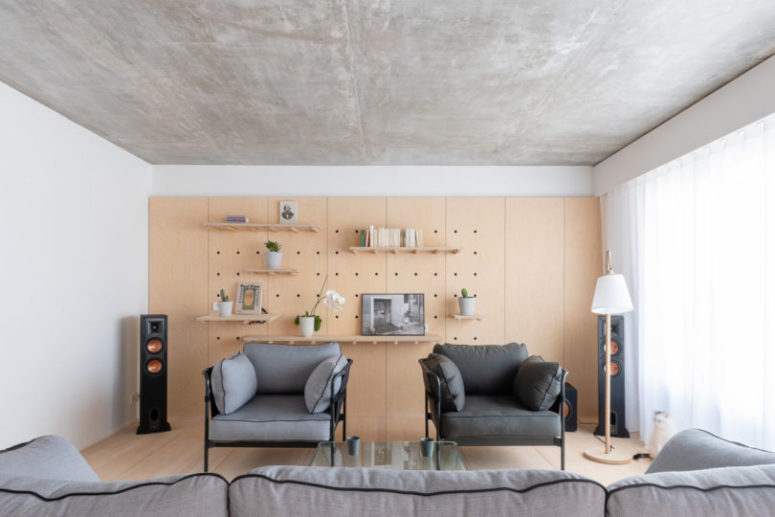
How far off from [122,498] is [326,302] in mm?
4220

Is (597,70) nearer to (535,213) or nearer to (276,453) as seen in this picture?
(535,213)

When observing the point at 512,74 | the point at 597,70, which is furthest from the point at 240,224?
the point at 597,70

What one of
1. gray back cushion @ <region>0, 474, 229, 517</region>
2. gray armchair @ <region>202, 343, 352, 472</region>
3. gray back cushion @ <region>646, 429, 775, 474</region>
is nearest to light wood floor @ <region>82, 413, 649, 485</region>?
gray armchair @ <region>202, 343, 352, 472</region>

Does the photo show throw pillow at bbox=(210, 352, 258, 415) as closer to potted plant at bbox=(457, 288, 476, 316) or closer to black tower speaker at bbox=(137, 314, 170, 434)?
black tower speaker at bbox=(137, 314, 170, 434)

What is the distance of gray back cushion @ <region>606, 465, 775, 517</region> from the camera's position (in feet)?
3.67

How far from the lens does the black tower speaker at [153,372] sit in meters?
4.70

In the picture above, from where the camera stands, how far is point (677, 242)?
13.3ft

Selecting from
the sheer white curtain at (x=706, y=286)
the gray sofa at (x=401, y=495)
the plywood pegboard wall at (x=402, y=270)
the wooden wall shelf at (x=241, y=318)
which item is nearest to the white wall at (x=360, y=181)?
the plywood pegboard wall at (x=402, y=270)

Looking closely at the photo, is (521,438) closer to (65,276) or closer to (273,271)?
(273,271)

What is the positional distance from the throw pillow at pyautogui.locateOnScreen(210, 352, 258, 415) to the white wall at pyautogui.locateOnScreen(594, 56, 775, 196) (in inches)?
152

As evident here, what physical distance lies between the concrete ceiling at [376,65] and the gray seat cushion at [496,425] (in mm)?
2304

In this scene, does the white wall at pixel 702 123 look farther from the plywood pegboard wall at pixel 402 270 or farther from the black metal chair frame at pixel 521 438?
the black metal chair frame at pixel 521 438

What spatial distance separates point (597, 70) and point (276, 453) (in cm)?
379

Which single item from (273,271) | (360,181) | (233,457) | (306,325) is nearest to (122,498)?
(233,457)
